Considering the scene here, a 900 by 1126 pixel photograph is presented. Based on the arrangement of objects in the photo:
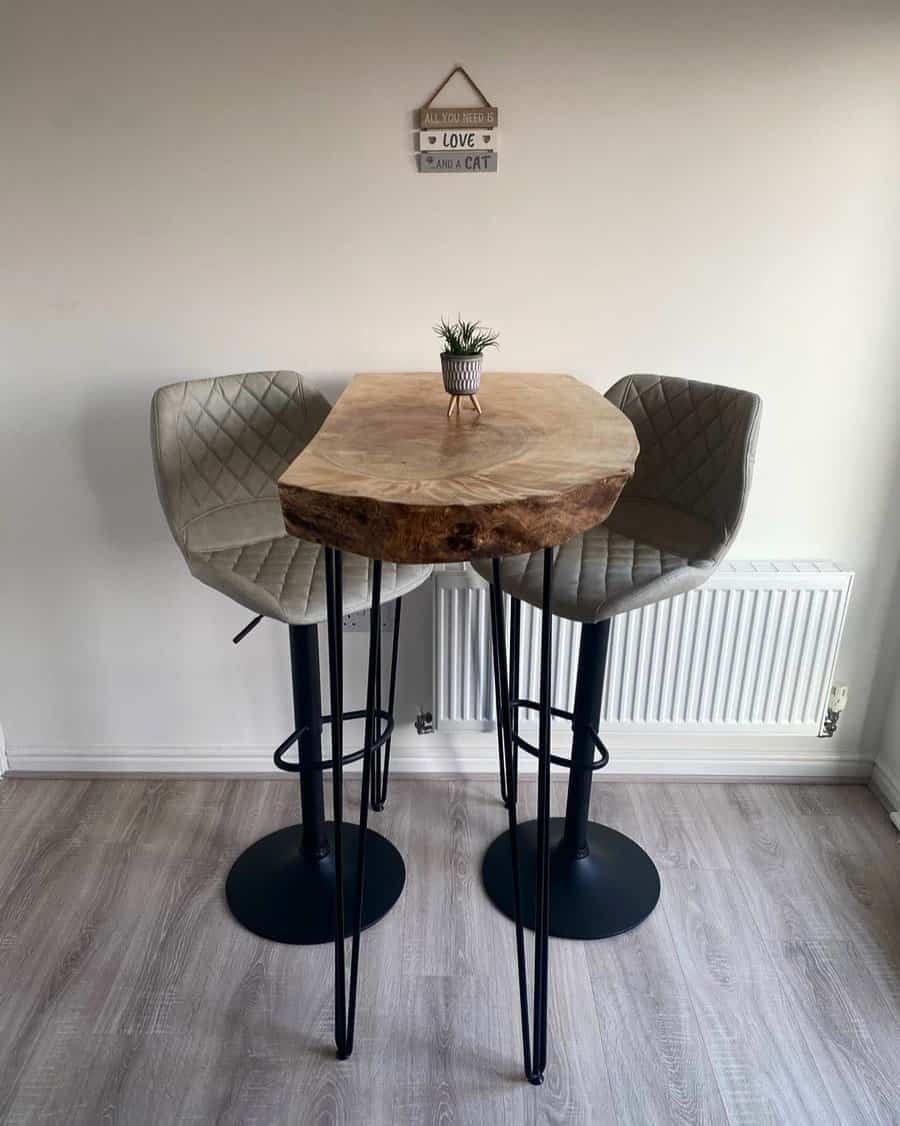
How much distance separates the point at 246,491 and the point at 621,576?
36.1 inches

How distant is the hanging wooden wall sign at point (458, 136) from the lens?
1936mm

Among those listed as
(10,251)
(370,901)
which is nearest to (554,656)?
(370,901)

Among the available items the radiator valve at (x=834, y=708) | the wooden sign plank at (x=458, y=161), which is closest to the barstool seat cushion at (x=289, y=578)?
the wooden sign plank at (x=458, y=161)

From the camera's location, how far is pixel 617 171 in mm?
1996

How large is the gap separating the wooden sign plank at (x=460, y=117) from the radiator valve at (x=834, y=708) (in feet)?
5.92

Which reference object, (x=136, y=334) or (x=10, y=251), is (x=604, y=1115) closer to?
(x=136, y=334)

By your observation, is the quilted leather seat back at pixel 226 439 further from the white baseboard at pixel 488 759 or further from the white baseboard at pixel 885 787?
the white baseboard at pixel 885 787

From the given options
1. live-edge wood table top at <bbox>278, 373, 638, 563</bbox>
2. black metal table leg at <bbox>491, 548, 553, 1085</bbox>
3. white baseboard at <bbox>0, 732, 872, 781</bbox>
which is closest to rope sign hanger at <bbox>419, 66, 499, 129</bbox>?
live-edge wood table top at <bbox>278, 373, 638, 563</bbox>

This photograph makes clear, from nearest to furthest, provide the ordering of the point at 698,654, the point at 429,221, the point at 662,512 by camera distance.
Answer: the point at 662,512
the point at 429,221
the point at 698,654

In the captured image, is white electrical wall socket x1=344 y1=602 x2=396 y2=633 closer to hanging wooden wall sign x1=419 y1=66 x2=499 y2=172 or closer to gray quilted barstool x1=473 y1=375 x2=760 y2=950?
gray quilted barstool x1=473 y1=375 x2=760 y2=950

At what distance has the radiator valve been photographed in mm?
2406

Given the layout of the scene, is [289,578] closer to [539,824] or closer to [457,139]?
[539,824]

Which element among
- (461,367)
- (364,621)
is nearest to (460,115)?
(461,367)

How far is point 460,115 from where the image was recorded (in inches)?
76.2
